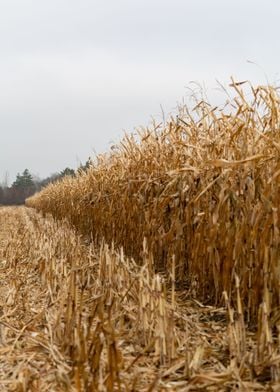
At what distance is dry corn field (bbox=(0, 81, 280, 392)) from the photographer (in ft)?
6.40

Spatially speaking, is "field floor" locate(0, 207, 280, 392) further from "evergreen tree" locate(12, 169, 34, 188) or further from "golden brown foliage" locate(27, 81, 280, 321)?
"evergreen tree" locate(12, 169, 34, 188)

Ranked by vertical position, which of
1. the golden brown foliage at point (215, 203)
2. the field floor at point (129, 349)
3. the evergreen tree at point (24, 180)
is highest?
the evergreen tree at point (24, 180)

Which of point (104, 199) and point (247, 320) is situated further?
point (104, 199)

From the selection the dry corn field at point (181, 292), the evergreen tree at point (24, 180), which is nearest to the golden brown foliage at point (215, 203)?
the dry corn field at point (181, 292)

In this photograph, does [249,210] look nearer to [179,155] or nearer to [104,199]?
[179,155]

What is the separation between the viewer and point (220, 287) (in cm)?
307

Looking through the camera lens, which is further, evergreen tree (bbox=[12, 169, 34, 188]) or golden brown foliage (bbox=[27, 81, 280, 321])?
evergreen tree (bbox=[12, 169, 34, 188])

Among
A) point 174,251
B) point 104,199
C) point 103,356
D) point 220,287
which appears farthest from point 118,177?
point 103,356

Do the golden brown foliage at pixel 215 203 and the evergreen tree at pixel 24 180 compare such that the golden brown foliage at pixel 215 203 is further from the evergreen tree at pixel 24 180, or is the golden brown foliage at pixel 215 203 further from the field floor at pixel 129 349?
the evergreen tree at pixel 24 180

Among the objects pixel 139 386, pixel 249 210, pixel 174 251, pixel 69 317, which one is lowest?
pixel 139 386

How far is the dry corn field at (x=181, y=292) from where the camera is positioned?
1952 millimetres

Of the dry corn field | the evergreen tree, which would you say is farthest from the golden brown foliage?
the evergreen tree

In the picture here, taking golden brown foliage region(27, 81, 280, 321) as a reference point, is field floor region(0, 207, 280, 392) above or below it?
below

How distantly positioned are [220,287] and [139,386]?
1279 millimetres
